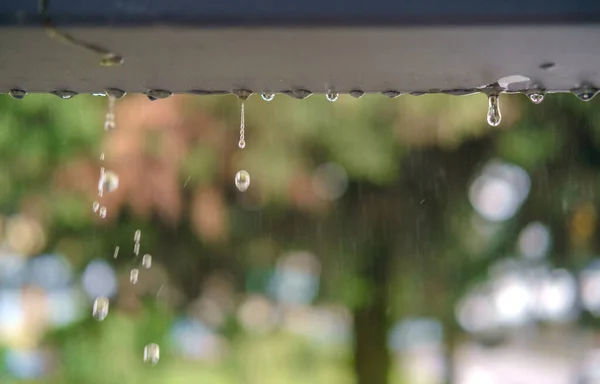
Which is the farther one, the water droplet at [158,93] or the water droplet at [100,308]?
the water droplet at [100,308]

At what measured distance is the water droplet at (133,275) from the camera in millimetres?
4469

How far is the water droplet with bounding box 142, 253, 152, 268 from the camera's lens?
4.66m

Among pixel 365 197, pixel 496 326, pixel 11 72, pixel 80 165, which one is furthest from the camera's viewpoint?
pixel 496 326

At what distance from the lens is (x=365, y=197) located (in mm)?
4777

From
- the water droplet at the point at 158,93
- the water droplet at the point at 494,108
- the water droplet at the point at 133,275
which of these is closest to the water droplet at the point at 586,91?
the water droplet at the point at 494,108

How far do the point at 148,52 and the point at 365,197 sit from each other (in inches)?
158

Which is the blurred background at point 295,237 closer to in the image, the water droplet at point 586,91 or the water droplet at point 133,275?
the water droplet at point 133,275

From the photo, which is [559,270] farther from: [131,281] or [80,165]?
[80,165]

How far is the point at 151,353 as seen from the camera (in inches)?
175

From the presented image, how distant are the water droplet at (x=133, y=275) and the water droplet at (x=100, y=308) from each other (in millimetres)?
281

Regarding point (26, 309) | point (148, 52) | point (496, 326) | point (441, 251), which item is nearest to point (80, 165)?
point (26, 309)

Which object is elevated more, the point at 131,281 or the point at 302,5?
the point at 302,5

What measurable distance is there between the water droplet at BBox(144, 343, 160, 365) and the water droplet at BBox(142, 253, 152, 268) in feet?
2.02

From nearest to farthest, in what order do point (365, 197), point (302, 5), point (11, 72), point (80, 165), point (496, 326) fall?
point (302, 5) → point (11, 72) → point (80, 165) → point (365, 197) → point (496, 326)
